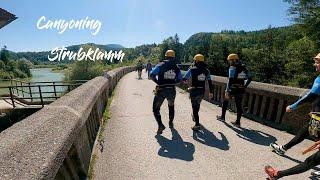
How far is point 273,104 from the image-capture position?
27.1 feet

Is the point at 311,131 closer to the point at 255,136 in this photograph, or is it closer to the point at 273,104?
the point at 255,136

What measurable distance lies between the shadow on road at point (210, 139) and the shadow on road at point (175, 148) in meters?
0.38

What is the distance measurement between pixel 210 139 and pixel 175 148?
3.36 feet

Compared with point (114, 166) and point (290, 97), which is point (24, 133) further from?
point (290, 97)

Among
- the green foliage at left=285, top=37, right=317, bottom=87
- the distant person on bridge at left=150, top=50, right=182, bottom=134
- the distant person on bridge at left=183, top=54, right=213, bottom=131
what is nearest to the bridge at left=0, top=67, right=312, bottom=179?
the distant person on bridge at left=183, top=54, right=213, bottom=131

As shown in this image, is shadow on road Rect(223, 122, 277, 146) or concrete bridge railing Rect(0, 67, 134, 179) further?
shadow on road Rect(223, 122, 277, 146)

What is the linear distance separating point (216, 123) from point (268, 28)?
148ft

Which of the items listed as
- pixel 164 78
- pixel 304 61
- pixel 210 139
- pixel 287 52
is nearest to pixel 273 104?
pixel 210 139

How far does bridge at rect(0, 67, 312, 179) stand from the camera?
2.83 m

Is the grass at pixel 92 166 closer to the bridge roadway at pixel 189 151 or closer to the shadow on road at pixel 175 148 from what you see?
the bridge roadway at pixel 189 151

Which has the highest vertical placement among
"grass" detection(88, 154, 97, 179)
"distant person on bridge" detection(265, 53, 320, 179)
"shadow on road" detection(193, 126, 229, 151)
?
"distant person on bridge" detection(265, 53, 320, 179)

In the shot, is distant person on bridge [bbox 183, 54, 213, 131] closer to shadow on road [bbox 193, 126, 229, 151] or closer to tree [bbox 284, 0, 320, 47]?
shadow on road [bbox 193, 126, 229, 151]

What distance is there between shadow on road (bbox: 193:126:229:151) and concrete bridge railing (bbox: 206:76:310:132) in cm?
169

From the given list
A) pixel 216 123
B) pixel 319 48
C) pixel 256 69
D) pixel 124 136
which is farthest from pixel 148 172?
pixel 256 69
